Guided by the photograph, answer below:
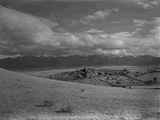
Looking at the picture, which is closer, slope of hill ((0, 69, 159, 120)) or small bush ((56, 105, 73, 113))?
slope of hill ((0, 69, 159, 120))

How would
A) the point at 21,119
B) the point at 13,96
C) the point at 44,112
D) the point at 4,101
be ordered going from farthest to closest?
1. the point at 13,96
2. the point at 4,101
3. the point at 44,112
4. the point at 21,119

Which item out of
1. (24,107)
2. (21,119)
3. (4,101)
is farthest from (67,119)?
(4,101)

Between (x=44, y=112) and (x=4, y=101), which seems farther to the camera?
(x=4, y=101)

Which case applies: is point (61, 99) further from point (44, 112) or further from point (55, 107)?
point (44, 112)

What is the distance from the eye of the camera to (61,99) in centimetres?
1102

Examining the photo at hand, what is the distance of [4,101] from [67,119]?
3.68 meters

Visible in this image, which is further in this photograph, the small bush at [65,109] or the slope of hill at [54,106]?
the small bush at [65,109]

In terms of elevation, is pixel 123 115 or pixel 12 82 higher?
pixel 12 82

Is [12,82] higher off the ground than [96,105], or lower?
higher

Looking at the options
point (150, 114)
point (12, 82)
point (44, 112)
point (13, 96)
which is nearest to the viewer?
point (44, 112)

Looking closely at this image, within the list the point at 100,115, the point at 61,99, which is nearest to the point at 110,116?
the point at 100,115

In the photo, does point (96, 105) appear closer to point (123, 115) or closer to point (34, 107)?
point (123, 115)

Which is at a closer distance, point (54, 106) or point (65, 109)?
point (65, 109)

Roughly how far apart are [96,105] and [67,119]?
2694 millimetres
